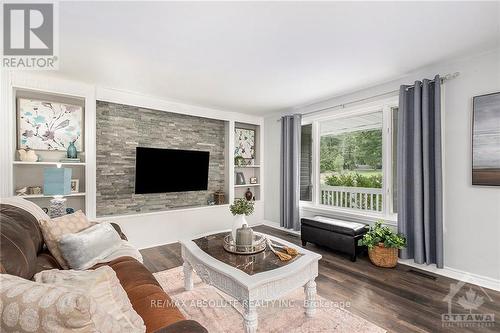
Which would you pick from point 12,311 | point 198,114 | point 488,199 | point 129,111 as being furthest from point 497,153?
point 129,111

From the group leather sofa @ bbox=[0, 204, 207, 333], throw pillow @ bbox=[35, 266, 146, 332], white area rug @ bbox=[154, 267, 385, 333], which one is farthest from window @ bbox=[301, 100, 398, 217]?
throw pillow @ bbox=[35, 266, 146, 332]

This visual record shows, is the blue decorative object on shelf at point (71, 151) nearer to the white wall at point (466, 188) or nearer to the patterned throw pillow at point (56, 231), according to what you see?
the patterned throw pillow at point (56, 231)

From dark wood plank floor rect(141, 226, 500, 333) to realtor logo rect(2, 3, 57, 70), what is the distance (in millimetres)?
2619

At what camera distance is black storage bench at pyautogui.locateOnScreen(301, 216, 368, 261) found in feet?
10.4

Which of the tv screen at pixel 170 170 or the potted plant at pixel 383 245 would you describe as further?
the tv screen at pixel 170 170

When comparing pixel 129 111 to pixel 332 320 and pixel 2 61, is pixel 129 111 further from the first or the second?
pixel 332 320

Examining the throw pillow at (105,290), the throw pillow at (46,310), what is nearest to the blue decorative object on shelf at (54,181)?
the throw pillow at (105,290)

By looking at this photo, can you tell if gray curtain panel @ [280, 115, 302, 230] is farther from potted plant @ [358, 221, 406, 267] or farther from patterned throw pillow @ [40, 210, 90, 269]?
patterned throw pillow @ [40, 210, 90, 269]

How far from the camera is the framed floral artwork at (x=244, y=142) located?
16.9 feet

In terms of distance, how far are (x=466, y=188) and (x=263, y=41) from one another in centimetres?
266

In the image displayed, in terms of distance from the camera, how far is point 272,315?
202 cm

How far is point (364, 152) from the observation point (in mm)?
3762

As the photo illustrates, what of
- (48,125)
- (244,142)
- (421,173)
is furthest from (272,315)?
(244,142)

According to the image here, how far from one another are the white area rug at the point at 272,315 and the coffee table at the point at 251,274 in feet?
0.43
